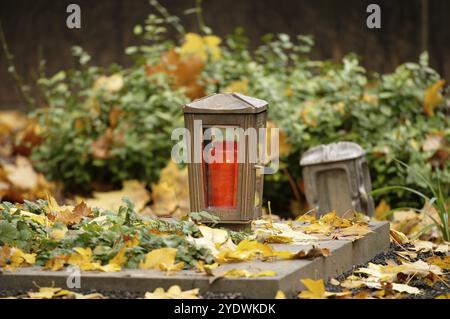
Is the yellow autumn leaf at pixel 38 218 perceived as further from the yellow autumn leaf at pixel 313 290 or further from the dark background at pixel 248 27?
the dark background at pixel 248 27

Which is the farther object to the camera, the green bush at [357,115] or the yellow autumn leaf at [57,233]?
the green bush at [357,115]

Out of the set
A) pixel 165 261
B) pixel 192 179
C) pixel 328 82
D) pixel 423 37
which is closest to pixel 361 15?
pixel 423 37

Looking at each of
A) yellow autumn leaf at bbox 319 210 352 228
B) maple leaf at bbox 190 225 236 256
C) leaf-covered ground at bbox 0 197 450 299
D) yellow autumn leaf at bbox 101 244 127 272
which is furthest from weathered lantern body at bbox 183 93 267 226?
yellow autumn leaf at bbox 101 244 127 272

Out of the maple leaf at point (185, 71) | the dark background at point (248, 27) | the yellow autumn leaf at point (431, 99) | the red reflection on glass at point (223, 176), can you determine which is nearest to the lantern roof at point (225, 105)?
the red reflection on glass at point (223, 176)

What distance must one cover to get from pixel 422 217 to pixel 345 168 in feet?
2.14

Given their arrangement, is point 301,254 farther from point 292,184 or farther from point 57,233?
point 292,184

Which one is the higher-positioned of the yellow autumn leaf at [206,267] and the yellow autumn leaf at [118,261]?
the yellow autumn leaf at [118,261]

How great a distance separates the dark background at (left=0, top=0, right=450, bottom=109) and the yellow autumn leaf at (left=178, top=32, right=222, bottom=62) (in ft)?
3.92

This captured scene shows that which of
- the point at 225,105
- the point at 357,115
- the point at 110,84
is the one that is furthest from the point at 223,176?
the point at 110,84

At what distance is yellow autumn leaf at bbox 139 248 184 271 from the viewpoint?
3754mm

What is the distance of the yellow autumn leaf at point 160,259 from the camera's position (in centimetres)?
375

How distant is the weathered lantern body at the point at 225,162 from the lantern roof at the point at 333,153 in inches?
74.0

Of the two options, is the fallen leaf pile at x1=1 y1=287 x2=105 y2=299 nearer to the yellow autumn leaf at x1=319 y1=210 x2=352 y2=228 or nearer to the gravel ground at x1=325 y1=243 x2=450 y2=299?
the gravel ground at x1=325 y1=243 x2=450 y2=299
